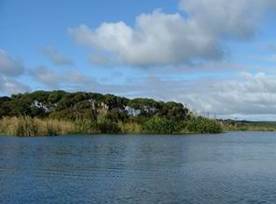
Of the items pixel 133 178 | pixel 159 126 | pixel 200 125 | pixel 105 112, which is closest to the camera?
pixel 133 178

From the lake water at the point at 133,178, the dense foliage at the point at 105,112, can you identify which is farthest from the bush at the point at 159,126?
the lake water at the point at 133,178

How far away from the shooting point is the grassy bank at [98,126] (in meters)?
76.8

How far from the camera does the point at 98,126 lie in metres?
95.5

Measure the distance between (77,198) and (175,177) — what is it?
29.5 feet

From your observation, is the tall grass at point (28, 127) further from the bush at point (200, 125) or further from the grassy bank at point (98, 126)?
the bush at point (200, 125)

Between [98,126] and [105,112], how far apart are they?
6.15 m

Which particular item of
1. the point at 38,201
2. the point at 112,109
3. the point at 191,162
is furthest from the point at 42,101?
the point at 38,201

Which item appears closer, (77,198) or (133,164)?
(77,198)

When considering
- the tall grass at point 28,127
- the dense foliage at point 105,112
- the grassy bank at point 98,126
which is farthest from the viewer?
the dense foliage at point 105,112

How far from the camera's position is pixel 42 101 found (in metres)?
118

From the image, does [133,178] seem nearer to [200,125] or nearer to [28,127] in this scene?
[28,127]

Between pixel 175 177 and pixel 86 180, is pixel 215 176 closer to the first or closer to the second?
pixel 175 177

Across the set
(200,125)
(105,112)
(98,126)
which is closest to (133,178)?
(98,126)

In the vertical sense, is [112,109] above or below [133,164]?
above
